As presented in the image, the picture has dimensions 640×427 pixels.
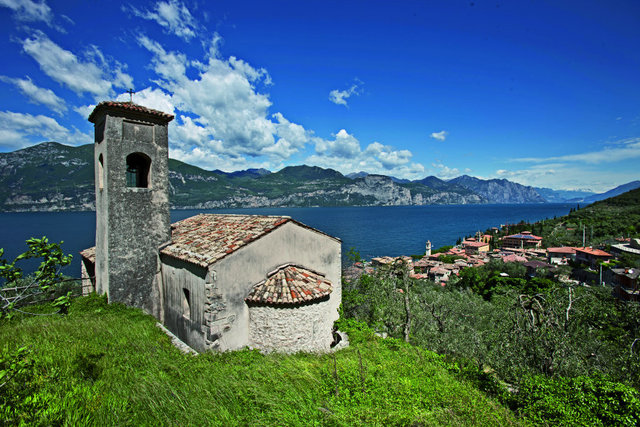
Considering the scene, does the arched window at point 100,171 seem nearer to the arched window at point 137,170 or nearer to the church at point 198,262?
the church at point 198,262

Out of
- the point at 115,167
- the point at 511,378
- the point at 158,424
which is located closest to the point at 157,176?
the point at 115,167

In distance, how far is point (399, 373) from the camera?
7.39 metres

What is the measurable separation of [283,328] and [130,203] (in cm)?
823

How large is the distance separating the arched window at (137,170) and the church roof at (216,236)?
2905 mm

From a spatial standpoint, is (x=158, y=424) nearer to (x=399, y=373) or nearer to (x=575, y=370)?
(x=399, y=373)

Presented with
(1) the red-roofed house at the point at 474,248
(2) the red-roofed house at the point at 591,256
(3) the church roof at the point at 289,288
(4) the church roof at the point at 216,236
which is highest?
(4) the church roof at the point at 216,236

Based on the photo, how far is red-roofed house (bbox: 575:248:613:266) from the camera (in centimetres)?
5597

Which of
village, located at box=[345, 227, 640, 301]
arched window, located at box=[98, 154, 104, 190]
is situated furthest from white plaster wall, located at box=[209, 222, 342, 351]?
village, located at box=[345, 227, 640, 301]

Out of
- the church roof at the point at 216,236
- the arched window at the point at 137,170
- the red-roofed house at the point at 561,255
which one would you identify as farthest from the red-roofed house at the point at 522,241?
the arched window at the point at 137,170

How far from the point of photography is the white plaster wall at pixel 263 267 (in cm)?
1015

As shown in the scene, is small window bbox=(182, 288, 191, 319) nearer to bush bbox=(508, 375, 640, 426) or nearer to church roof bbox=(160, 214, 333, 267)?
church roof bbox=(160, 214, 333, 267)

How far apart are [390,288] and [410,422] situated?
47.7 ft

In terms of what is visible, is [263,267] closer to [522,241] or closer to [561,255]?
[561,255]

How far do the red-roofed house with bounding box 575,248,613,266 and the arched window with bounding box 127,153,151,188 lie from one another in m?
74.1
